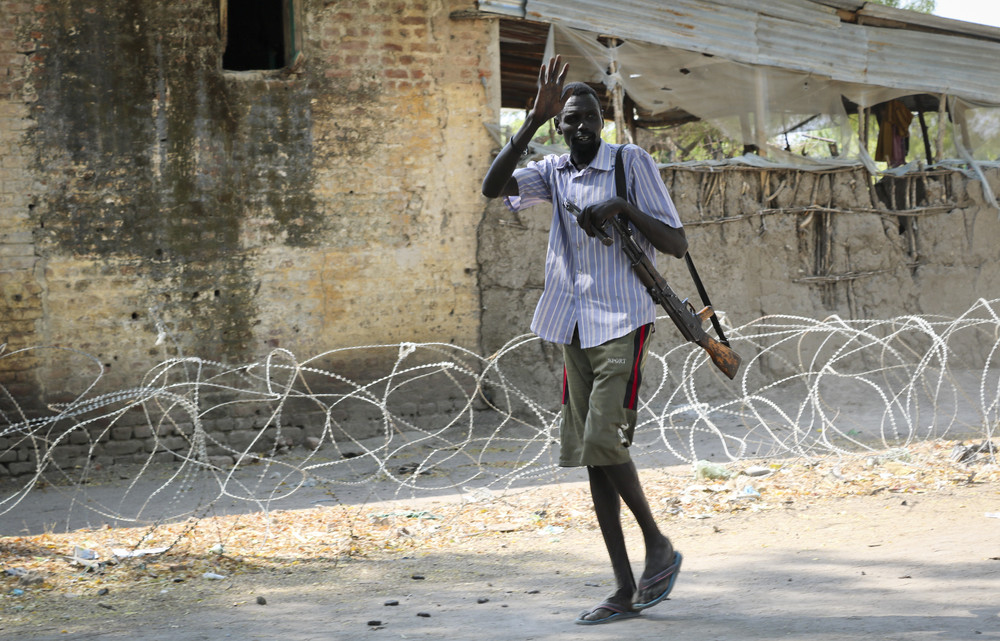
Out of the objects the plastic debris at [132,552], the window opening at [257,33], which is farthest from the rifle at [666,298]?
the window opening at [257,33]

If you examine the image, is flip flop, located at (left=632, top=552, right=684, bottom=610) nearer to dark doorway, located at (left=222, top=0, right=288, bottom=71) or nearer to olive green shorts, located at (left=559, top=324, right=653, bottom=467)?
olive green shorts, located at (left=559, top=324, right=653, bottom=467)

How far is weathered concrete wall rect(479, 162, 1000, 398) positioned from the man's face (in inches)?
177

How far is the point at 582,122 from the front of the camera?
3145 millimetres

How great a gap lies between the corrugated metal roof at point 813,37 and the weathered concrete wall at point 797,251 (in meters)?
0.95

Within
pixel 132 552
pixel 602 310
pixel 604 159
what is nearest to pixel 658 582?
pixel 602 310

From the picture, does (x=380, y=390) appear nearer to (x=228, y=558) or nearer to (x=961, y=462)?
(x=228, y=558)

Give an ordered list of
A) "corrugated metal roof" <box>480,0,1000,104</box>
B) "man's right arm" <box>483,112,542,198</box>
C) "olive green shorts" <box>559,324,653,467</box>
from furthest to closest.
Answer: "corrugated metal roof" <box>480,0,1000,104</box> < "man's right arm" <box>483,112,542,198</box> < "olive green shorts" <box>559,324,653,467</box>

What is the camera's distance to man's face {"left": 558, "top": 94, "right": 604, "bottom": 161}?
314cm

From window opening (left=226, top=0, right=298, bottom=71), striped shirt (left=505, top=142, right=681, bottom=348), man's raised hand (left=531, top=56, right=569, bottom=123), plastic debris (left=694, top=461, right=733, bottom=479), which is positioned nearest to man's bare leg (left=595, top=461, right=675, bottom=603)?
striped shirt (left=505, top=142, right=681, bottom=348)

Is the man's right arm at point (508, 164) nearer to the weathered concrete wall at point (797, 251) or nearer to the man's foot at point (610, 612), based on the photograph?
the man's foot at point (610, 612)

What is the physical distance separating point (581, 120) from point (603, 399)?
933mm

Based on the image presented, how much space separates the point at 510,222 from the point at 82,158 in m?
3.30

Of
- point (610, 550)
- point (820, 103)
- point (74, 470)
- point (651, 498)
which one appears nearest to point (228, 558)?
point (610, 550)

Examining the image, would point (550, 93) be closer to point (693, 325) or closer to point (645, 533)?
point (693, 325)
